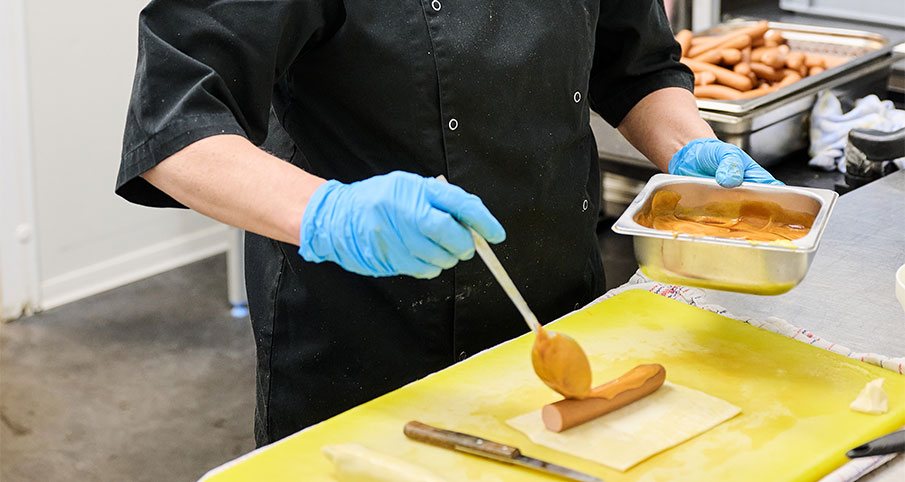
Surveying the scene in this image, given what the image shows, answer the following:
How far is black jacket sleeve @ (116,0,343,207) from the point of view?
1.26 m

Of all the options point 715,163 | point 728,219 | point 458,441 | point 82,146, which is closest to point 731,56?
point 715,163

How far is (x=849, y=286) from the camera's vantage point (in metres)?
1.62

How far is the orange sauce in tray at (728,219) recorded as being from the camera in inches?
55.5

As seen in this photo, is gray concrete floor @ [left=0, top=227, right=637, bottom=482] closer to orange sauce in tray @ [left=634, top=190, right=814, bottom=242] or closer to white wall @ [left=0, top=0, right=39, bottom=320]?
white wall @ [left=0, top=0, right=39, bottom=320]

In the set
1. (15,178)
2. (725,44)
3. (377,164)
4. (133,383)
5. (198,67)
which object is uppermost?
(198,67)

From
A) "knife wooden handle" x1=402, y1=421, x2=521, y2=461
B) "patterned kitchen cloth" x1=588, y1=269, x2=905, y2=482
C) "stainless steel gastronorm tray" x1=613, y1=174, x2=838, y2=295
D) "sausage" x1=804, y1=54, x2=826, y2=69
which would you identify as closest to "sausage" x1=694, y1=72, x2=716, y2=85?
"sausage" x1=804, y1=54, x2=826, y2=69

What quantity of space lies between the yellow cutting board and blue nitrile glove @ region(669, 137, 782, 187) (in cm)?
21

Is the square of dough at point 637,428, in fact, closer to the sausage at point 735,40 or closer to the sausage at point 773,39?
the sausage at point 735,40

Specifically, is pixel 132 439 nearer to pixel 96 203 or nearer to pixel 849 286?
pixel 96 203

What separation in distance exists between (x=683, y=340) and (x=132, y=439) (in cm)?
199

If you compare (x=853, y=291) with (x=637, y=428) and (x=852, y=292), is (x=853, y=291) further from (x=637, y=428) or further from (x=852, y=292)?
(x=637, y=428)

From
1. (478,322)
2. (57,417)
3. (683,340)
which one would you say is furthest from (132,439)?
(683,340)

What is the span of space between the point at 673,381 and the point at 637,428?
136mm

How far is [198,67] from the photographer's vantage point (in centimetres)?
127
